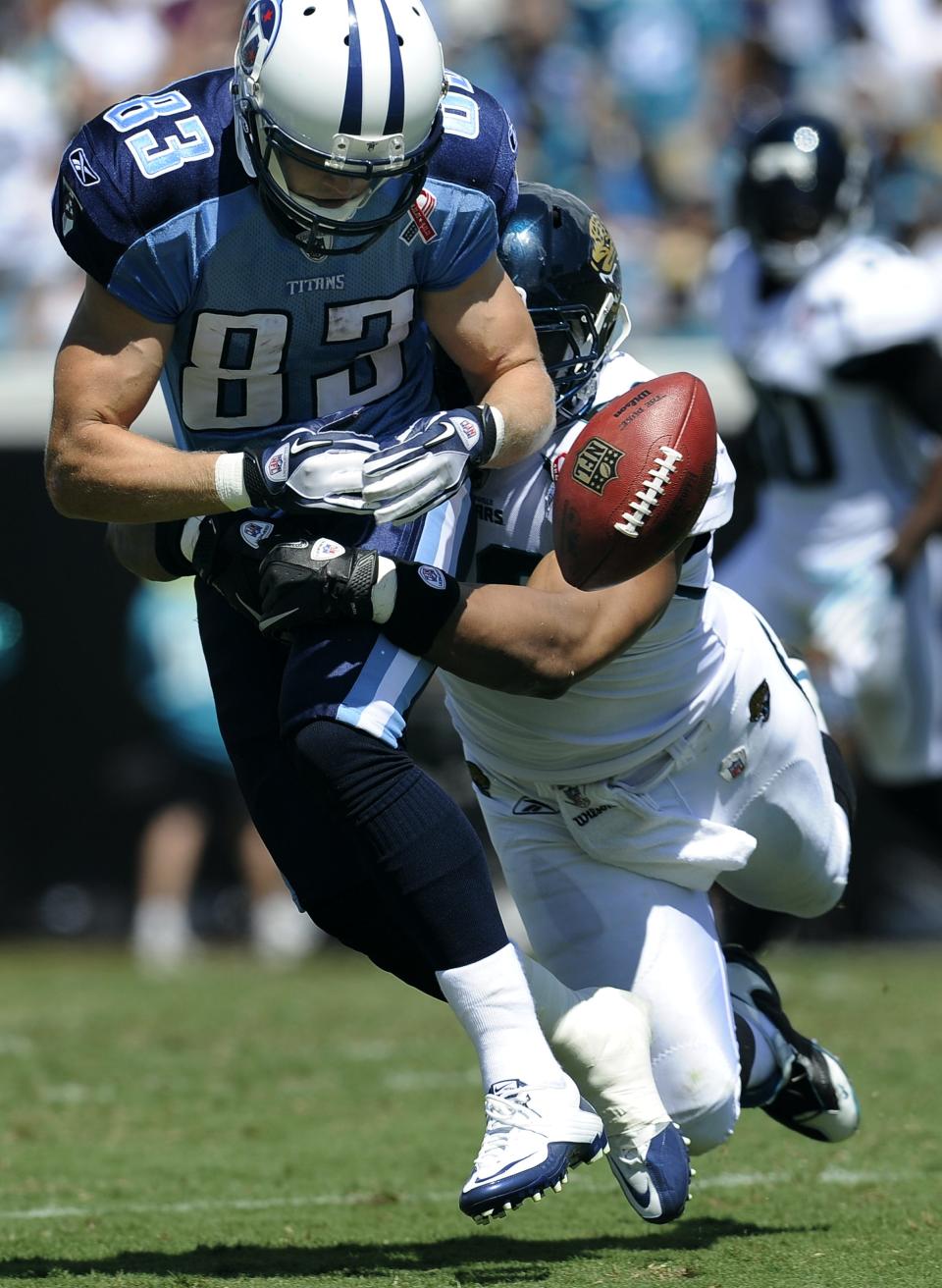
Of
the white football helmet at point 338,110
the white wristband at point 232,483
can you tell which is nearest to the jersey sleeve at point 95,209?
the white football helmet at point 338,110

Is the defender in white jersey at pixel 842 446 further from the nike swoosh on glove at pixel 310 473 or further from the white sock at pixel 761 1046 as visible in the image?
the nike swoosh on glove at pixel 310 473

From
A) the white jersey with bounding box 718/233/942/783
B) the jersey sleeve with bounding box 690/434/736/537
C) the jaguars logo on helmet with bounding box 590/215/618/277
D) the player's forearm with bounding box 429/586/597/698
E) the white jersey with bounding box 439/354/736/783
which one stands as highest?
the jaguars logo on helmet with bounding box 590/215/618/277

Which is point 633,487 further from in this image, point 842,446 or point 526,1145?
point 842,446

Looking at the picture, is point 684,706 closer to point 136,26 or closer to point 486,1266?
point 486,1266

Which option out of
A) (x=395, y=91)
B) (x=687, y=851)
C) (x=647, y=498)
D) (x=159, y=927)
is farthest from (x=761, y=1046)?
(x=159, y=927)

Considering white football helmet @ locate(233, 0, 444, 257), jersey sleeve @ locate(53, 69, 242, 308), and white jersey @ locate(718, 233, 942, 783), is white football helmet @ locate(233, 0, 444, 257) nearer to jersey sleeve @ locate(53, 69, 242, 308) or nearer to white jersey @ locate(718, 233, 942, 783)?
jersey sleeve @ locate(53, 69, 242, 308)

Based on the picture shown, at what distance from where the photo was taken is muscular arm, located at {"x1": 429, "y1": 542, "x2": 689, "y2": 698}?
10.2 ft

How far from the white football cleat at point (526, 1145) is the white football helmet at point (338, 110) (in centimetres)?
133

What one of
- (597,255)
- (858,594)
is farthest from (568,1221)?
(858,594)

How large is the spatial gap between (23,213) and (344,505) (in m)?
6.49

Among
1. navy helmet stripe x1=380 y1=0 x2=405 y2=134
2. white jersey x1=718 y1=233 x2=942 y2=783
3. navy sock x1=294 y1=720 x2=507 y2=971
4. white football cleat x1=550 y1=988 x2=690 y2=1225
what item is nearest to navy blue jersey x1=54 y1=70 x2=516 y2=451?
navy helmet stripe x1=380 y1=0 x2=405 y2=134

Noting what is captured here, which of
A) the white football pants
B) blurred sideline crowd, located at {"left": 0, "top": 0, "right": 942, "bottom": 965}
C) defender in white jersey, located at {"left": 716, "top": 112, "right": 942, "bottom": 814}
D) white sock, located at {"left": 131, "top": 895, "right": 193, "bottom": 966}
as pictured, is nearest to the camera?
the white football pants

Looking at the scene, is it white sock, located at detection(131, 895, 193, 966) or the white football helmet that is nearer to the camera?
the white football helmet

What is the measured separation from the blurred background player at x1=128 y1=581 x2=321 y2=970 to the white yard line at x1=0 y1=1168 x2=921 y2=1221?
3.97m
